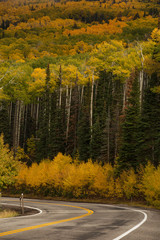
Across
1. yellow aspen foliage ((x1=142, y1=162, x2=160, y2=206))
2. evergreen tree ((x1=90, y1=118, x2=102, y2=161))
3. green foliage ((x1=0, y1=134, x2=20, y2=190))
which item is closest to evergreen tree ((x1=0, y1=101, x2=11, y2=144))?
evergreen tree ((x1=90, y1=118, x2=102, y2=161))

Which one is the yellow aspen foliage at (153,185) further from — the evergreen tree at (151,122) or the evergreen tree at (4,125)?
the evergreen tree at (4,125)

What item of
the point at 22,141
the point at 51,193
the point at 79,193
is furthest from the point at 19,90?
the point at 79,193

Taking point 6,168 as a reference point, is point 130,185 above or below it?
below

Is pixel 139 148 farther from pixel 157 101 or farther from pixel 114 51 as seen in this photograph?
pixel 114 51

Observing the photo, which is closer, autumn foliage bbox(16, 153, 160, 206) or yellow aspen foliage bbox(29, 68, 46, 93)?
autumn foliage bbox(16, 153, 160, 206)

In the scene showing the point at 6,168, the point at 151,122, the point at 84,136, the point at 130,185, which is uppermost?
the point at 151,122

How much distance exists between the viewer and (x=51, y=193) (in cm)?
3622

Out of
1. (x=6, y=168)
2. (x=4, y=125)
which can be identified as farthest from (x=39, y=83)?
(x=6, y=168)

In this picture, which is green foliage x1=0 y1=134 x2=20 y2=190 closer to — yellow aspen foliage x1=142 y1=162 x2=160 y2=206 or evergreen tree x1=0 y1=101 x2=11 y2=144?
yellow aspen foliage x1=142 y1=162 x2=160 y2=206

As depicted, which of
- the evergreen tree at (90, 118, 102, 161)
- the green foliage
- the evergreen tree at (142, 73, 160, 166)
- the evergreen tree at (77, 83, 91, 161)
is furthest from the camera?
the evergreen tree at (77, 83, 91, 161)

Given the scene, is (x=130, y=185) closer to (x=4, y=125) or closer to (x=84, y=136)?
(x=84, y=136)

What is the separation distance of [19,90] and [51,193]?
67.9 feet

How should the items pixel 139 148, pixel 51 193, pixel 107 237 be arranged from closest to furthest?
pixel 107 237 < pixel 139 148 < pixel 51 193

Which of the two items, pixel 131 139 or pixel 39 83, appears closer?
pixel 131 139
